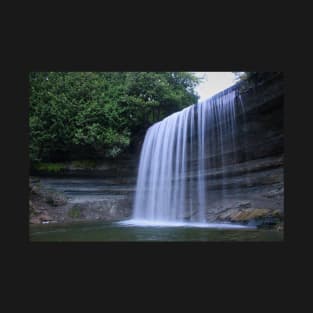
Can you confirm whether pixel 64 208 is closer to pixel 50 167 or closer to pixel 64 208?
pixel 64 208

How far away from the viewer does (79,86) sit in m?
13.1

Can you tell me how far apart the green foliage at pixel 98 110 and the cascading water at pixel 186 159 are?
1.19 m

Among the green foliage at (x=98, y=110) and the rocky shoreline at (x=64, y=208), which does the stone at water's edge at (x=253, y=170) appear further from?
the green foliage at (x=98, y=110)

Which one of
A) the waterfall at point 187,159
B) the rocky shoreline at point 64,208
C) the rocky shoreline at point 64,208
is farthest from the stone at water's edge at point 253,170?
the rocky shoreline at point 64,208

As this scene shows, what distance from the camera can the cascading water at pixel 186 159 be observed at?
10258mm

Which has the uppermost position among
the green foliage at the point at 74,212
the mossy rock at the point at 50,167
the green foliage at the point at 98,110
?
the green foliage at the point at 98,110

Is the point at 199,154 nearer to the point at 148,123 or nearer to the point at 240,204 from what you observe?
the point at 240,204

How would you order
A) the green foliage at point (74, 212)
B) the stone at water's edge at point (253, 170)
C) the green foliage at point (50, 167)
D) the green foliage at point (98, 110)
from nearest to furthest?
the stone at water's edge at point (253, 170)
the green foliage at point (98, 110)
the green foliage at point (74, 212)
the green foliage at point (50, 167)

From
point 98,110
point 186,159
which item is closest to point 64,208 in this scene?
point 98,110

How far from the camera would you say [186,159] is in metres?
11.3

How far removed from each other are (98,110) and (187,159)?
436cm

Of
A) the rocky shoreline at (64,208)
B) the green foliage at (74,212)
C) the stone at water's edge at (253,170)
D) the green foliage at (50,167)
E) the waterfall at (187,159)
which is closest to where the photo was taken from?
the stone at water's edge at (253,170)

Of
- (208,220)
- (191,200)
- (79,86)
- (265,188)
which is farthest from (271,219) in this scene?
(79,86)

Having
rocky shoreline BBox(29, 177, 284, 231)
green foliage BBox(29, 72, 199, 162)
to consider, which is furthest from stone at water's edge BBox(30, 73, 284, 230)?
green foliage BBox(29, 72, 199, 162)
